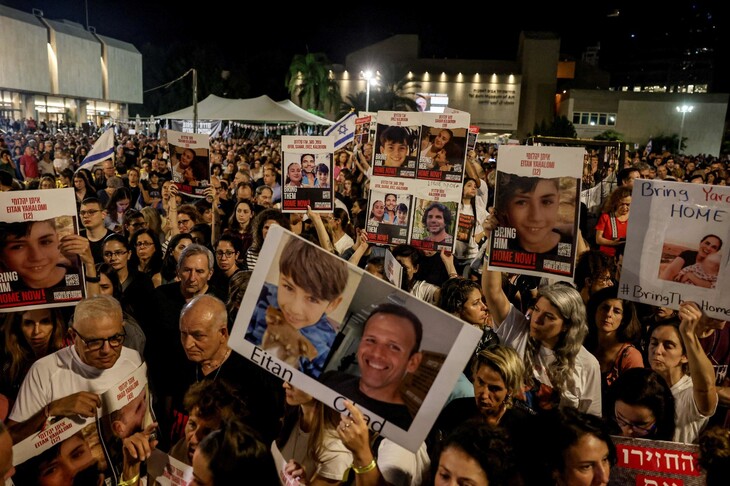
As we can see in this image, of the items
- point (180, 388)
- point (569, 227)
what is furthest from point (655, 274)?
point (180, 388)

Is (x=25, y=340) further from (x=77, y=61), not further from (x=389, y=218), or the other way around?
(x=77, y=61)

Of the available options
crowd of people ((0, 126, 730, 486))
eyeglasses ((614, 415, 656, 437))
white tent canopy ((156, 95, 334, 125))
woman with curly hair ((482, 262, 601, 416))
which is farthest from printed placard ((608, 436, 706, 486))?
white tent canopy ((156, 95, 334, 125))

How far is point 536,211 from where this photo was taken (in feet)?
13.6

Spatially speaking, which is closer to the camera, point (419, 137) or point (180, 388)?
point (180, 388)

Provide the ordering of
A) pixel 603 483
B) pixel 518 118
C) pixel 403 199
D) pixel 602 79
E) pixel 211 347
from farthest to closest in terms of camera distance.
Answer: pixel 602 79
pixel 518 118
pixel 403 199
pixel 211 347
pixel 603 483

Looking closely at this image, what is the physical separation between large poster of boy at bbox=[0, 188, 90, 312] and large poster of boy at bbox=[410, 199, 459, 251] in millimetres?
3533

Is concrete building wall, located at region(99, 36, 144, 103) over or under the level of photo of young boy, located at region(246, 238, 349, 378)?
over

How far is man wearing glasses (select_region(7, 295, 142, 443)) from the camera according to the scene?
3006 mm

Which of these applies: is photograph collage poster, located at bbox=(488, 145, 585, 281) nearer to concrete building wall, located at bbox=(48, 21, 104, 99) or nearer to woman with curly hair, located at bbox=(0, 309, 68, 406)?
woman with curly hair, located at bbox=(0, 309, 68, 406)

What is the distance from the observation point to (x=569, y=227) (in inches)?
161

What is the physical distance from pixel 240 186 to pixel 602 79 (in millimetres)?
80320

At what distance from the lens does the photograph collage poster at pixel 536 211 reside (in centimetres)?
407

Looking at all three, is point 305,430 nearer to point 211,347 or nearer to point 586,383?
point 211,347

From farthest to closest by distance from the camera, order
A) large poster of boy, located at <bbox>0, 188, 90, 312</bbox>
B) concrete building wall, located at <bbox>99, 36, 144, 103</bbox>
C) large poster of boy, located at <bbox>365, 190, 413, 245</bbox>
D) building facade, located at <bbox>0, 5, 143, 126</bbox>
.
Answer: concrete building wall, located at <bbox>99, 36, 144, 103</bbox> → building facade, located at <bbox>0, 5, 143, 126</bbox> → large poster of boy, located at <bbox>365, 190, 413, 245</bbox> → large poster of boy, located at <bbox>0, 188, 90, 312</bbox>
